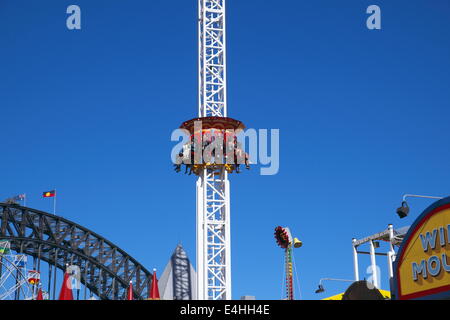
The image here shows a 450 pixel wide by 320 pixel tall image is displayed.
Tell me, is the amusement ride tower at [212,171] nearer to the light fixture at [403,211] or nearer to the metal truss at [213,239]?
the metal truss at [213,239]

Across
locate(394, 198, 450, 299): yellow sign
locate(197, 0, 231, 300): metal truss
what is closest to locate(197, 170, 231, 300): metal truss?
locate(197, 0, 231, 300): metal truss

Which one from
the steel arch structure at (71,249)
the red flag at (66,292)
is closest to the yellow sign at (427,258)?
the red flag at (66,292)

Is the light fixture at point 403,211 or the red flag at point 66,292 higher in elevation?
the light fixture at point 403,211

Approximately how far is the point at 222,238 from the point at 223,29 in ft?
52.1

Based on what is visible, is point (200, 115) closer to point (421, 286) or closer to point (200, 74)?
point (200, 74)

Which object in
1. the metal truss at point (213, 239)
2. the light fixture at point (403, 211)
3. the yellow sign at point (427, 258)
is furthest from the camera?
the metal truss at point (213, 239)

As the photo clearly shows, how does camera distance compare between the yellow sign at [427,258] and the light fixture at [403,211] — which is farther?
the light fixture at [403,211]

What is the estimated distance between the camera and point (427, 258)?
82.3ft

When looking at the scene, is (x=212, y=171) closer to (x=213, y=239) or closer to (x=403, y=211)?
(x=213, y=239)

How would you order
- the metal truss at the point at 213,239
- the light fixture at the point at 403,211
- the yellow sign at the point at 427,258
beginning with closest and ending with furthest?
1. the yellow sign at the point at 427,258
2. the light fixture at the point at 403,211
3. the metal truss at the point at 213,239

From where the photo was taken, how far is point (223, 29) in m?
57.7

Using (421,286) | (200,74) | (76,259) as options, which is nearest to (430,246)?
(421,286)

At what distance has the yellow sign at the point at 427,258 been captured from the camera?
24094mm

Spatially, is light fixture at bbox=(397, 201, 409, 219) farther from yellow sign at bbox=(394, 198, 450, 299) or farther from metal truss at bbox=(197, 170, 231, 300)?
metal truss at bbox=(197, 170, 231, 300)
